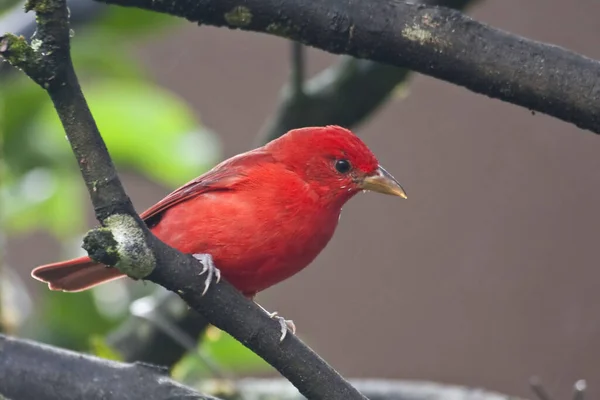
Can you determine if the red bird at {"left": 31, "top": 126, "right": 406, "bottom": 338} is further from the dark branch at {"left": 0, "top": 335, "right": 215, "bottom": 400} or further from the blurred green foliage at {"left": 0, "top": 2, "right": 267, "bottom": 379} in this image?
the blurred green foliage at {"left": 0, "top": 2, "right": 267, "bottom": 379}

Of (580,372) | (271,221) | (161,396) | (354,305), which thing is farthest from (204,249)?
(354,305)

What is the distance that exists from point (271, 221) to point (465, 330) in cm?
267

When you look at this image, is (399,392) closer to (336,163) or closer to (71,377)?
(336,163)

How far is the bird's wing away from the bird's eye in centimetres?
18

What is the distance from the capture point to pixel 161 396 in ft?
6.19

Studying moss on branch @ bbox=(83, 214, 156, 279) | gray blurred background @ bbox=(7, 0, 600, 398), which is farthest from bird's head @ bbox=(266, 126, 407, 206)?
gray blurred background @ bbox=(7, 0, 600, 398)

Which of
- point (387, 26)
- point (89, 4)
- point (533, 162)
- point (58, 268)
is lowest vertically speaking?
point (533, 162)

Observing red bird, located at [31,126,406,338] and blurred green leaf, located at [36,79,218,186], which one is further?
blurred green leaf, located at [36,79,218,186]

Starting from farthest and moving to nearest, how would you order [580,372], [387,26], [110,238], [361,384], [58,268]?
[580,372]
[361,384]
[58,268]
[387,26]
[110,238]

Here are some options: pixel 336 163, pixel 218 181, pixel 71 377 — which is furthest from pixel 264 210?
pixel 71 377

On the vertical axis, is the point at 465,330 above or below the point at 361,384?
below

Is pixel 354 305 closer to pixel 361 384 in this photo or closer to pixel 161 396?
pixel 361 384

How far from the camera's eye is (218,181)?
2.30m

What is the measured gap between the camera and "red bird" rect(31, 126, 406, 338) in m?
2.13
